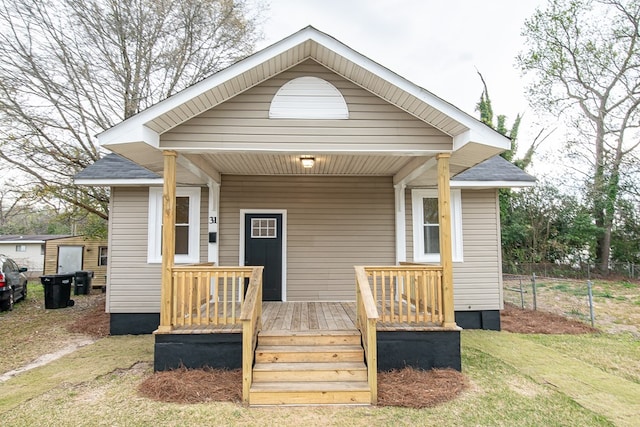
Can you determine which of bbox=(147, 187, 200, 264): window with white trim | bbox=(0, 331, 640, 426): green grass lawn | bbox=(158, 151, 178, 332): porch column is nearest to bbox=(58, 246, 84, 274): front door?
bbox=(147, 187, 200, 264): window with white trim

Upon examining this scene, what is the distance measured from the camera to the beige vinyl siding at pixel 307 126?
4887mm

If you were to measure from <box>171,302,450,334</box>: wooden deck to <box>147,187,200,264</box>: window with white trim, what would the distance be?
1.88 m

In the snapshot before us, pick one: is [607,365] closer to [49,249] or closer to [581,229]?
[581,229]

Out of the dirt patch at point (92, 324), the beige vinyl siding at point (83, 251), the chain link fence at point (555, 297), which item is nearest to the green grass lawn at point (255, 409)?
the dirt patch at point (92, 324)

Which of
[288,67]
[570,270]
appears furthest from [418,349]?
[570,270]

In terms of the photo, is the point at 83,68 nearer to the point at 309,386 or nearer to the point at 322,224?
the point at 322,224

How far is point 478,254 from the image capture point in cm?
751

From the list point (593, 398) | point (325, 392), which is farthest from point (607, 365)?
point (325, 392)

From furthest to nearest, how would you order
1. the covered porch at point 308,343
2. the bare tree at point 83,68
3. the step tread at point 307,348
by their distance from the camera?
the bare tree at point 83,68 → the step tread at point 307,348 → the covered porch at point 308,343

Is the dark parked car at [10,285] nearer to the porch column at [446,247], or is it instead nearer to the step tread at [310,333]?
the step tread at [310,333]

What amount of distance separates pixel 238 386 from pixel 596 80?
2070 cm

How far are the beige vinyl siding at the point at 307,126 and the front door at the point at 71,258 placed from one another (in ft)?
48.7

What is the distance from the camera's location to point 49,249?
16688 millimetres

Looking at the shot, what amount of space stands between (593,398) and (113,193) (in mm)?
8279
